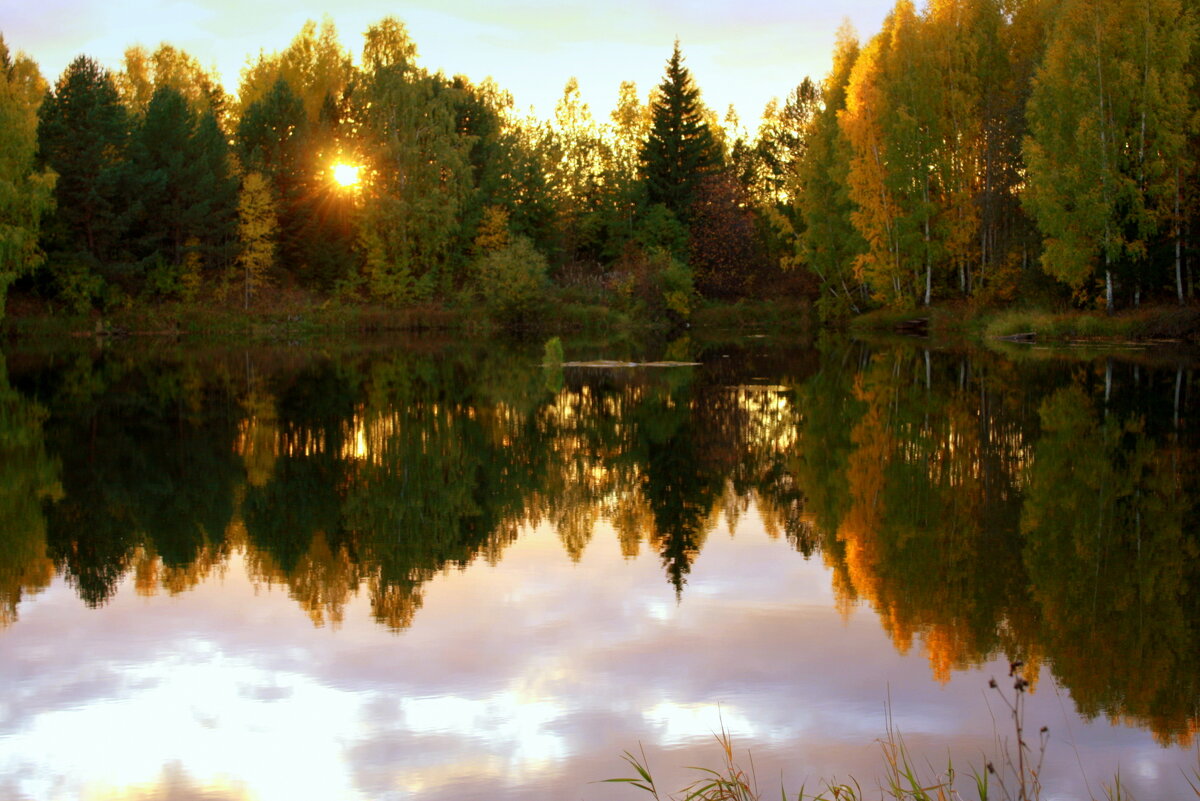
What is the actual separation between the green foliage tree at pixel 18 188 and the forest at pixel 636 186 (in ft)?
0.40

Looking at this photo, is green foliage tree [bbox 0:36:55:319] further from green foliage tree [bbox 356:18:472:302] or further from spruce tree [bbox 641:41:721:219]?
spruce tree [bbox 641:41:721:219]

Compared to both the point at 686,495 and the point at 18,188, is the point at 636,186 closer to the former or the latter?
the point at 18,188

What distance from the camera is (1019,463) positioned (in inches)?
531

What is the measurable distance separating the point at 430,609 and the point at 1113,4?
3516 cm

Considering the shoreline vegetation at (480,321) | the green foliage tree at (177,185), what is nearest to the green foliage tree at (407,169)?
the shoreline vegetation at (480,321)

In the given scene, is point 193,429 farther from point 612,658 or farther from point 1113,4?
point 1113,4

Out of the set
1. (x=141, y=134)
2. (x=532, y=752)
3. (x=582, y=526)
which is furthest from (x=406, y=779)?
(x=141, y=134)

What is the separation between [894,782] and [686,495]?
7.17 m

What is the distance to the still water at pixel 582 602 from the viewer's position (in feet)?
18.6

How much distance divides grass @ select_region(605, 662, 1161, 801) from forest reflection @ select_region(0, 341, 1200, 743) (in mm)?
942

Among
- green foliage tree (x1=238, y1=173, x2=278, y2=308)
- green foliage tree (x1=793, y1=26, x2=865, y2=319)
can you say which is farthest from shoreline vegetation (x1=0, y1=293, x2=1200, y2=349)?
green foliage tree (x1=793, y1=26, x2=865, y2=319)

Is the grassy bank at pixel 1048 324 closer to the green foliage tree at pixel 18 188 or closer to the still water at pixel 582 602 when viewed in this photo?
the still water at pixel 582 602

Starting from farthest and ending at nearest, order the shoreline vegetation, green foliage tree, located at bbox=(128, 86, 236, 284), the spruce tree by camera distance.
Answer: the spruce tree
green foliage tree, located at bbox=(128, 86, 236, 284)
the shoreline vegetation

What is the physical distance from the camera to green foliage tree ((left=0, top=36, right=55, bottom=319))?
4078cm
